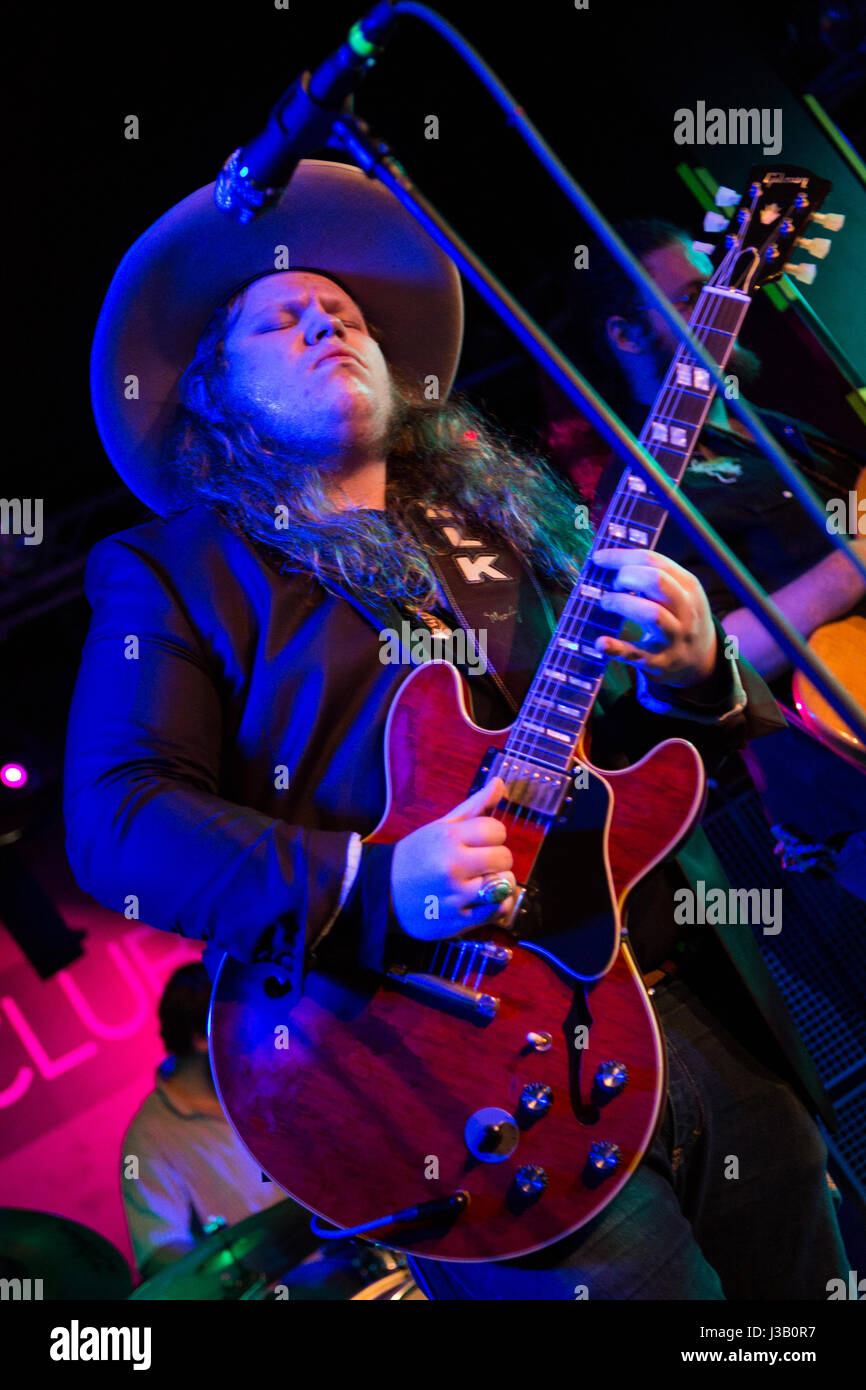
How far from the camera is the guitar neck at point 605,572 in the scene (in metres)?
1.81

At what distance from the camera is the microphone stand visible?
122 centimetres

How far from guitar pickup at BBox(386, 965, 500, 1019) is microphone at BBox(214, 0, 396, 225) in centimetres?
132

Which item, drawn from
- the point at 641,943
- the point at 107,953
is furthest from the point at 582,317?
the point at 107,953

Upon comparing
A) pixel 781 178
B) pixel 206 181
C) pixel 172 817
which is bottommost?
pixel 172 817

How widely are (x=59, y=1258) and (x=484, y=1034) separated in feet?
7.37

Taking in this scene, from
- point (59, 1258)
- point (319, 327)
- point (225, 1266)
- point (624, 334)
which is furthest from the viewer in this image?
point (624, 334)

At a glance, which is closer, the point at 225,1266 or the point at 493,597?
the point at 493,597

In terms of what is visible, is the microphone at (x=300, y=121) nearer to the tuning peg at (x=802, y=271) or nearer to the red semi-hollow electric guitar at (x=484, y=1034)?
the red semi-hollow electric guitar at (x=484, y=1034)

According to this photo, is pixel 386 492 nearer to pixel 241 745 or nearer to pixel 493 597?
pixel 493 597

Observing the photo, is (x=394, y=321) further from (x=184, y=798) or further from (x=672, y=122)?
(x=672, y=122)

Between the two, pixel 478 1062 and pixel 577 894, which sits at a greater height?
pixel 577 894

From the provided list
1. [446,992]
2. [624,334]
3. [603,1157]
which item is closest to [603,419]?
[446,992]

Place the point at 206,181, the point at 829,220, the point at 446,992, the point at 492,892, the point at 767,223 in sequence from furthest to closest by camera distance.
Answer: the point at 206,181
the point at 767,223
the point at 829,220
the point at 446,992
the point at 492,892

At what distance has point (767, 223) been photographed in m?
2.15
